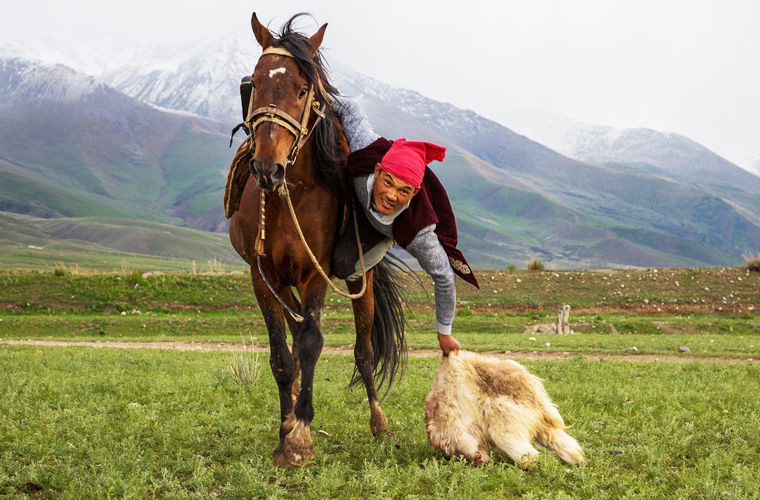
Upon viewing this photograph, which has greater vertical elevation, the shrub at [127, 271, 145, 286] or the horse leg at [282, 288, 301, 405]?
the horse leg at [282, 288, 301, 405]

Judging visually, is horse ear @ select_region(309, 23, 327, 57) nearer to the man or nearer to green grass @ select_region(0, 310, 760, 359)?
the man

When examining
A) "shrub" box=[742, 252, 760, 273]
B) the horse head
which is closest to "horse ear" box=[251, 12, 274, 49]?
the horse head

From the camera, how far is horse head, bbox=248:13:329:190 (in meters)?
4.12

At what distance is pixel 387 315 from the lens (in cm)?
649

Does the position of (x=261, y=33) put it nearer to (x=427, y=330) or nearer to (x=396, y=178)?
(x=396, y=178)

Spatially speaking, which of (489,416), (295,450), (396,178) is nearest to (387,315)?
(489,416)

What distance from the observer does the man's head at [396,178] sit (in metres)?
4.67

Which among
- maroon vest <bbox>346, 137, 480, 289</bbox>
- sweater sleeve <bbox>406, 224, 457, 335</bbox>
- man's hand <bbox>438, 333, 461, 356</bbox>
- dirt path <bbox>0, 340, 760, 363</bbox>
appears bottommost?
dirt path <bbox>0, 340, 760, 363</bbox>

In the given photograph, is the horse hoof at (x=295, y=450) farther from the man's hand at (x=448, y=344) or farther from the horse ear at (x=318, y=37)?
the horse ear at (x=318, y=37)

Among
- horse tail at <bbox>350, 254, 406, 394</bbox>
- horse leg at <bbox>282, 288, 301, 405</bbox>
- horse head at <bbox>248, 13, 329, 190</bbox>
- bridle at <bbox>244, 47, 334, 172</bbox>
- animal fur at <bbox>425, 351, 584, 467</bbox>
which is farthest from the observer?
horse tail at <bbox>350, 254, 406, 394</bbox>

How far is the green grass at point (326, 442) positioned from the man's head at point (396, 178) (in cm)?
206

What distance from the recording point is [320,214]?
15.9ft

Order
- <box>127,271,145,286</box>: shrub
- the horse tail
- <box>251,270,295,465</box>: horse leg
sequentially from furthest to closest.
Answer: <box>127,271,145,286</box>: shrub, the horse tail, <box>251,270,295,465</box>: horse leg

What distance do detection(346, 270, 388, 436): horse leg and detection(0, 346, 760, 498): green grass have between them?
0.96 feet
